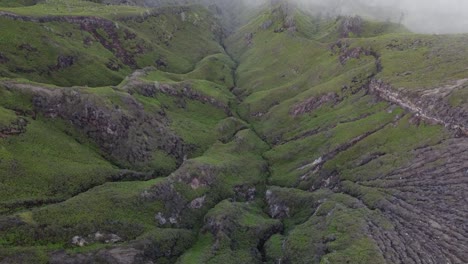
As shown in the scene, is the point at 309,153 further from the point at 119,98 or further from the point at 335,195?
the point at 119,98

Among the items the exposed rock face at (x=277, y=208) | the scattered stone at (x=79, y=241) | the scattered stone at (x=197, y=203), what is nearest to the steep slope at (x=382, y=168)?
the exposed rock face at (x=277, y=208)

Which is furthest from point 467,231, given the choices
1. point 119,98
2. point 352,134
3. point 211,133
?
point 119,98

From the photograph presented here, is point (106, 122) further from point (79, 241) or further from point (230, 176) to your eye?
point (79, 241)

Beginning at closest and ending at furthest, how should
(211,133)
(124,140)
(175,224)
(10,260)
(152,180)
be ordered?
(10,260) → (175,224) → (152,180) → (124,140) → (211,133)

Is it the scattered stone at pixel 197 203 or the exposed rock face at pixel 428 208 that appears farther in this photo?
the scattered stone at pixel 197 203

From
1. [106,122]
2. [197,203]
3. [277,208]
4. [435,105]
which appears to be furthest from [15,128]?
[435,105]

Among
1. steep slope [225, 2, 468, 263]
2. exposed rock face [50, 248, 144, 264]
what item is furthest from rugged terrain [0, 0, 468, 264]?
steep slope [225, 2, 468, 263]

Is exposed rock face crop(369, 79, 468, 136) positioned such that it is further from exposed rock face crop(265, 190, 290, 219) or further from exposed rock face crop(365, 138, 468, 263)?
exposed rock face crop(265, 190, 290, 219)

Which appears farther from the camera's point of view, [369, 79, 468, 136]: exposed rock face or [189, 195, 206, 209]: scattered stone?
[189, 195, 206, 209]: scattered stone

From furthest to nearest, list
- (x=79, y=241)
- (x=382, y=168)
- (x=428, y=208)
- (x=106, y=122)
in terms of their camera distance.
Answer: (x=106, y=122) → (x=382, y=168) → (x=428, y=208) → (x=79, y=241)

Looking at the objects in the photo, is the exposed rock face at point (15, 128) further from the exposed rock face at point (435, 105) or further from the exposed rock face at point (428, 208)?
the exposed rock face at point (435, 105)

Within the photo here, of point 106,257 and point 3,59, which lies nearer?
point 106,257
